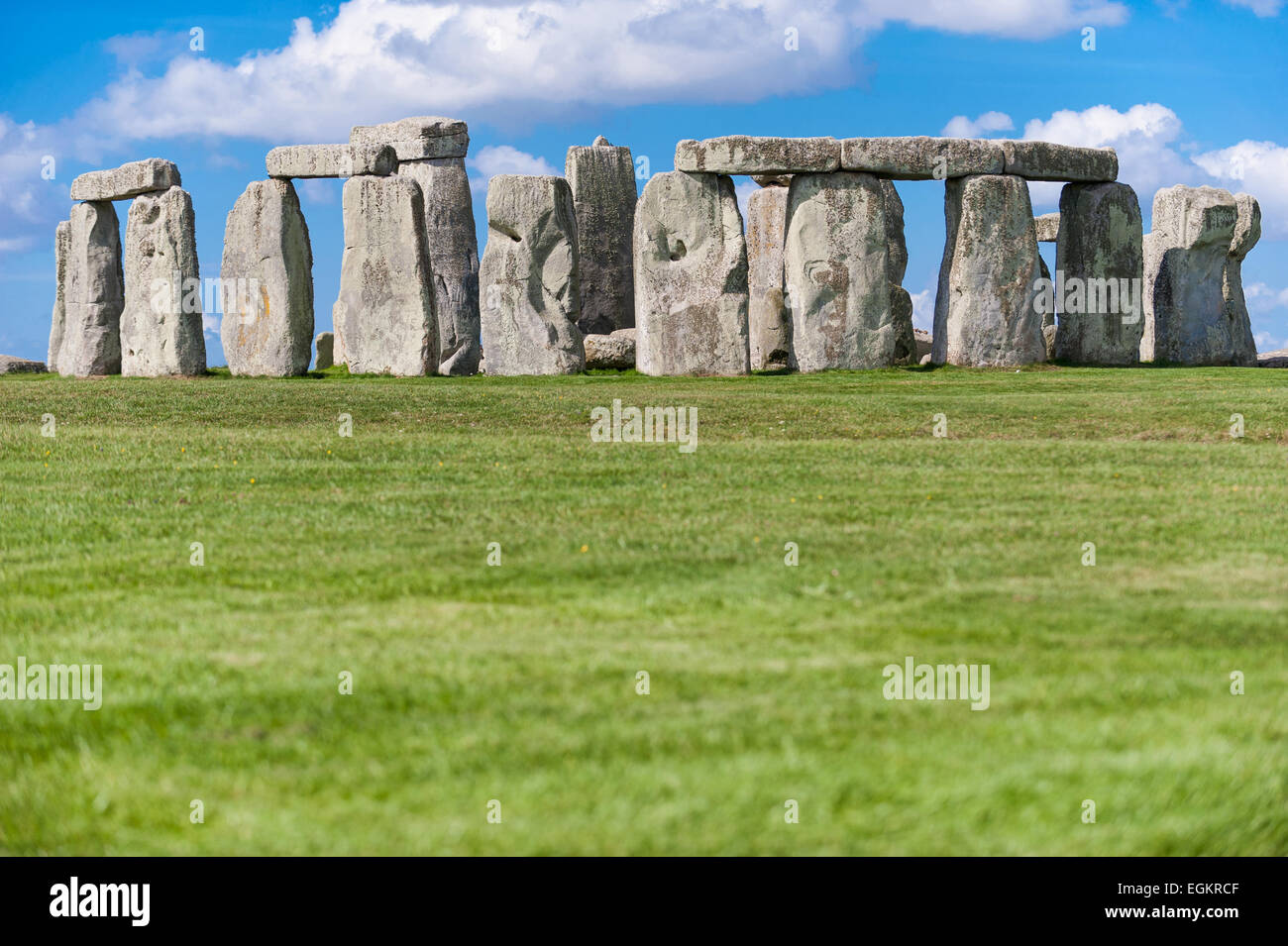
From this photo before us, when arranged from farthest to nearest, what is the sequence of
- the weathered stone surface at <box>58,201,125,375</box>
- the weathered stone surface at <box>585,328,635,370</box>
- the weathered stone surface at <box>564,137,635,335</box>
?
the weathered stone surface at <box>564,137,635,335</box>
the weathered stone surface at <box>58,201,125,375</box>
the weathered stone surface at <box>585,328,635,370</box>

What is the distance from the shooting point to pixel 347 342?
2347 cm

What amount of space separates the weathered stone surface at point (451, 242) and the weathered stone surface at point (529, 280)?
3.61 metres

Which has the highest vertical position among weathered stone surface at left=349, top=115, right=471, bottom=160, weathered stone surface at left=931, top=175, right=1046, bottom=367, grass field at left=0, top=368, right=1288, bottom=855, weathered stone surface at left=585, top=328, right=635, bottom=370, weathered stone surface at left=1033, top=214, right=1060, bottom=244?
weathered stone surface at left=349, top=115, right=471, bottom=160

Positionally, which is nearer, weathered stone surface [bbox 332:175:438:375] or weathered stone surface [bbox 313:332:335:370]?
weathered stone surface [bbox 332:175:438:375]

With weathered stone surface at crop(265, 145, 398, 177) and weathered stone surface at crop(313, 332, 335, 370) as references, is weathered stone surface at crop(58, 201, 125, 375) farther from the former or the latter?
weathered stone surface at crop(313, 332, 335, 370)

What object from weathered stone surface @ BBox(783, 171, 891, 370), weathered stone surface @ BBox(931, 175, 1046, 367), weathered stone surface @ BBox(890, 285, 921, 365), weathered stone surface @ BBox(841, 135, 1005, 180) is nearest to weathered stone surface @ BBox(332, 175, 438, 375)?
weathered stone surface @ BBox(783, 171, 891, 370)

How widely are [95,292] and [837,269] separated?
40.5 ft

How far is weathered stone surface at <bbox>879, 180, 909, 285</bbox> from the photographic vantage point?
94.2 ft

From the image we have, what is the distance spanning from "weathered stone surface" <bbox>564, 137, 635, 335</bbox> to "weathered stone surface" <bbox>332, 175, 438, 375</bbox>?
5362 millimetres

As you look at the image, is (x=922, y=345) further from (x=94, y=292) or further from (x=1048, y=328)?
(x=94, y=292)

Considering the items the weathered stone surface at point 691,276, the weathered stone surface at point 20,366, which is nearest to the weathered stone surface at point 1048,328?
the weathered stone surface at point 691,276

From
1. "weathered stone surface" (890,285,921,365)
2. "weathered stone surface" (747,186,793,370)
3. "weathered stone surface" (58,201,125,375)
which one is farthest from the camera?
"weathered stone surface" (890,285,921,365)
